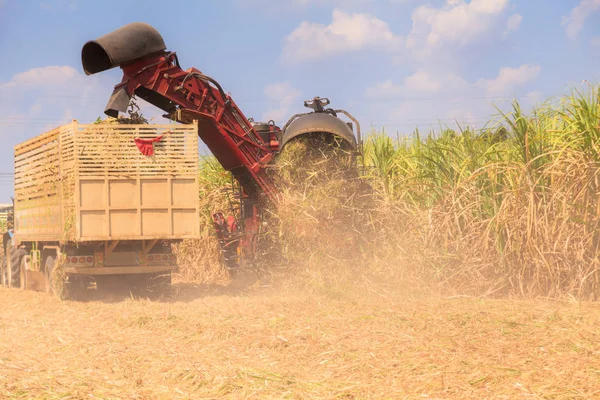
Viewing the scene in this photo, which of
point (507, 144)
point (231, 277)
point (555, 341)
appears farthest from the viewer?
point (231, 277)

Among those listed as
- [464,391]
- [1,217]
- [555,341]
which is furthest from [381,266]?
[1,217]

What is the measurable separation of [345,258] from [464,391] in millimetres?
6967

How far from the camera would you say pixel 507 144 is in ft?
37.1

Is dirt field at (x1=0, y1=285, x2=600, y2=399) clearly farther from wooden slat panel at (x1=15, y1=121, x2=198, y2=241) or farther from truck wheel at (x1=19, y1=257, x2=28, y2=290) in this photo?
truck wheel at (x1=19, y1=257, x2=28, y2=290)

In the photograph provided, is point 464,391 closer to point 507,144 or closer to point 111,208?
point 507,144

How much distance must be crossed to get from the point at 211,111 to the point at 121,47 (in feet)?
6.55

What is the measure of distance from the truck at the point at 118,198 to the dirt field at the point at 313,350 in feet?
5.18

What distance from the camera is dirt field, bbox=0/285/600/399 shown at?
557 cm

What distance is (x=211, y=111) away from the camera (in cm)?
1323

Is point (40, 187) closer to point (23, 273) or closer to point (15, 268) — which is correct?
point (23, 273)

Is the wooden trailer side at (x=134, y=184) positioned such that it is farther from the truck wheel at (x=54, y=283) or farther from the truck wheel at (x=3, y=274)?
the truck wheel at (x=3, y=274)

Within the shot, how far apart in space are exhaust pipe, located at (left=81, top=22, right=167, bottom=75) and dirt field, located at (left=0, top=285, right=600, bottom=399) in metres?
4.38

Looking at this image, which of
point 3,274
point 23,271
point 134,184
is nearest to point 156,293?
point 134,184

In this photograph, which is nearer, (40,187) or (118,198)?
(118,198)
